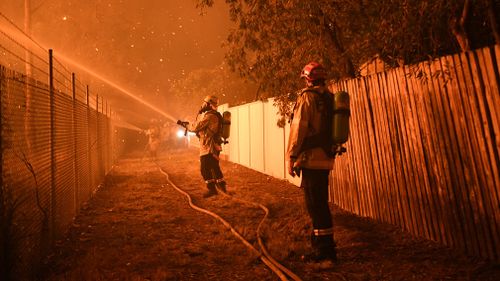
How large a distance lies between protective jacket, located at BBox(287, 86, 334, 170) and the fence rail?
1039 mm

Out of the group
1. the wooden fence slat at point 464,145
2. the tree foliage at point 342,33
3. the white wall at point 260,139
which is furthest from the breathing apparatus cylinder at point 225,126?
the wooden fence slat at point 464,145

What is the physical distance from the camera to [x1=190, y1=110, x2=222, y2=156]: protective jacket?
8.53 meters

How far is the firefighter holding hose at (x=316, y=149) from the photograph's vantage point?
172 inches

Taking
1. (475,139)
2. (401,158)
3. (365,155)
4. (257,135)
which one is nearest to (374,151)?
(365,155)

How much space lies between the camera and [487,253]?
3.92 meters

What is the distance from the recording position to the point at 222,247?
5113 millimetres

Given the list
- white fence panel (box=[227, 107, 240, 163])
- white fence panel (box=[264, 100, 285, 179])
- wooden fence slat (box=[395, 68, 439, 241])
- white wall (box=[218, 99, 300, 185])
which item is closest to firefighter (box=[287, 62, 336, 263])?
wooden fence slat (box=[395, 68, 439, 241])

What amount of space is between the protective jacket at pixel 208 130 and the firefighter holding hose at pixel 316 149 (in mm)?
4221

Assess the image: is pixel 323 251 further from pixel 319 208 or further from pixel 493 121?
pixel 493 121

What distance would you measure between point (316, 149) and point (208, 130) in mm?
4482

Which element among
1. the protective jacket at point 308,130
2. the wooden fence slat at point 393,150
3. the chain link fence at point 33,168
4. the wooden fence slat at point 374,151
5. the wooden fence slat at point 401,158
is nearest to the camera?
the chain link fence at point 33,168

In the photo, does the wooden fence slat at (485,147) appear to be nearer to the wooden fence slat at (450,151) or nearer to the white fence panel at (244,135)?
the wooden fence slat at (450,151)

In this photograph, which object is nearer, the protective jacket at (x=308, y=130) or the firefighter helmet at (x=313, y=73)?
the protective jacket at (x=308, y=130)

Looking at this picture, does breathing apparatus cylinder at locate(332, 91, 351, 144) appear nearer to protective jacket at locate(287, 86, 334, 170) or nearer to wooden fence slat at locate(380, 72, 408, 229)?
protective jacket at locate(287, 86, 334, 170)
